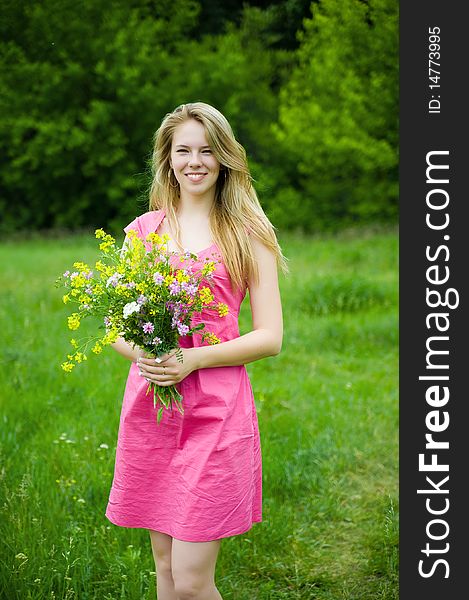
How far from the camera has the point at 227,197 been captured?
9.63ft

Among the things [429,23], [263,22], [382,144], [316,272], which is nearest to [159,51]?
[263,22]

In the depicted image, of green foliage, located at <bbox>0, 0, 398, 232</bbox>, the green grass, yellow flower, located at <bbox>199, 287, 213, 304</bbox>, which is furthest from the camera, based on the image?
green foliage, located at <bbox>0, 0, 398, 232</bbox>

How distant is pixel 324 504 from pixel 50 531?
1536 mm

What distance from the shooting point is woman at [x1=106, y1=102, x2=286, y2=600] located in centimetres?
269

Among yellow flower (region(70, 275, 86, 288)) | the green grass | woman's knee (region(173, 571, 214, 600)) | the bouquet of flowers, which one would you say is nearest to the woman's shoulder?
the bouquet of flowers

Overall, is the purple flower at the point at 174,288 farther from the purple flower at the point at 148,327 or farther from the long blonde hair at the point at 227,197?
the long blonde hair at the point at 227,197

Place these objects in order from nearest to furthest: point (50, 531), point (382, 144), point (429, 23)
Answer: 1. point (429, 23)
2. point (50, 531)
3. point (382, 144)

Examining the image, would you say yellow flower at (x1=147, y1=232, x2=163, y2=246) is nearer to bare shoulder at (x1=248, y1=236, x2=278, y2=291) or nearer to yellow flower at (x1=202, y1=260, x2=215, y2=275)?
yellow flower at (x1=202, y1=260, x2=215, y2=275)

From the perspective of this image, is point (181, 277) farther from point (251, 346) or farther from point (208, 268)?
point (251, 346)

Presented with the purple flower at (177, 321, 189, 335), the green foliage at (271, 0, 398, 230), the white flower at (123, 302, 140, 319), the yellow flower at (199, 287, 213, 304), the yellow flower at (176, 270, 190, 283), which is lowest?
the purple flower at (177, 321, 189, 335)

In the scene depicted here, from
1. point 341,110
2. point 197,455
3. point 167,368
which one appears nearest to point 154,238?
point 167,368

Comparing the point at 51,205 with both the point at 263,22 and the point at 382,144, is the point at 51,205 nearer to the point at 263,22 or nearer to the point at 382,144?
the point at 382,144

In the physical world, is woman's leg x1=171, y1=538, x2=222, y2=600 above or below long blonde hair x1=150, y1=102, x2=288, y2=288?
below

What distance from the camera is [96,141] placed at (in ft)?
25.6
